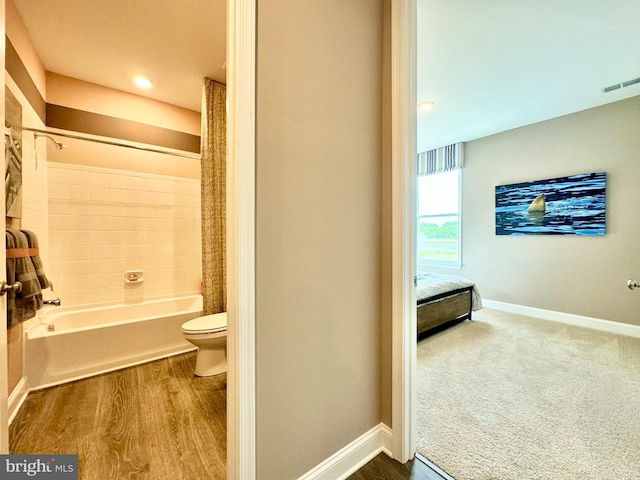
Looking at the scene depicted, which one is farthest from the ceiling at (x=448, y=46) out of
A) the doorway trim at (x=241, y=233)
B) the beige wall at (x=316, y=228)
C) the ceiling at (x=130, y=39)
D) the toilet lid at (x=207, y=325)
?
the toilet lid at (x=207, y=325)

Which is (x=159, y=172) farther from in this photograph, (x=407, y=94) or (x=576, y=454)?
(x=576, y=454)

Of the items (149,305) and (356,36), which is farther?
(149,305)

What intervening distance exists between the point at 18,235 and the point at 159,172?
160 centimetres

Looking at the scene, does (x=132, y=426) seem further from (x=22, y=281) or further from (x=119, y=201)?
(x=119, y=201)

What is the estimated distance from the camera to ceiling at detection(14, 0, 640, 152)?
1743mm

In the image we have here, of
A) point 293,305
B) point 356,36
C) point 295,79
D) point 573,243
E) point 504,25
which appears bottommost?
point 293,305

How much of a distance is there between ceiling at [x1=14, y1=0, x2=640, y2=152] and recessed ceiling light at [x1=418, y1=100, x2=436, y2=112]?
0.10m

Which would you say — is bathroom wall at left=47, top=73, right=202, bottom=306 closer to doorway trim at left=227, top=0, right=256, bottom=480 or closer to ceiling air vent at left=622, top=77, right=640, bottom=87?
doorway trim at left=227, top=0, right=256, bottom=480

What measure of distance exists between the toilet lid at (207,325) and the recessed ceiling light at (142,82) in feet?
7.77

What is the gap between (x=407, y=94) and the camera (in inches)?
49.4

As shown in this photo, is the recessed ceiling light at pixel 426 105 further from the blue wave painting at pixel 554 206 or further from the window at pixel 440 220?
the blue wave painting at pixel 554 206

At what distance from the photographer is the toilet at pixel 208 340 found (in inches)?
77.4

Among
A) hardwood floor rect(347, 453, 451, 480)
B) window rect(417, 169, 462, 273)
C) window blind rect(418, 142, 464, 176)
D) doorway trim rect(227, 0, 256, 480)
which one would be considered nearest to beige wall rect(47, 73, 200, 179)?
doorway trim rect(227, 0, 256, 480)

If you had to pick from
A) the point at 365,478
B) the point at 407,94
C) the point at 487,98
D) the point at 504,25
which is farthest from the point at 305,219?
the point at 487,98
